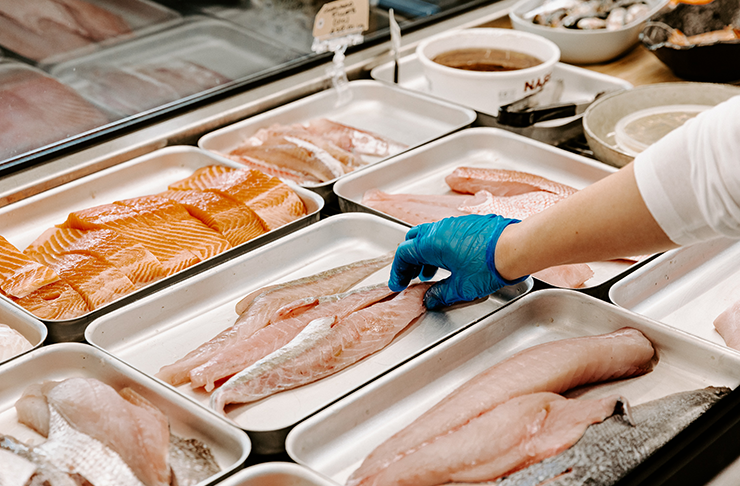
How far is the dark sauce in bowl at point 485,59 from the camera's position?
3.27 meters

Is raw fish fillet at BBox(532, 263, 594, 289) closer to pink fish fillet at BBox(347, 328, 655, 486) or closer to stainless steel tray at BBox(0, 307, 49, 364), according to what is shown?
pink fish fillet at BBox(347, 328, 655, 486)

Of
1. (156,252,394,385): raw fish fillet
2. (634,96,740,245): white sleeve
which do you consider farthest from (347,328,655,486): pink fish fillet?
(156,252,394,385): raw fish fillet

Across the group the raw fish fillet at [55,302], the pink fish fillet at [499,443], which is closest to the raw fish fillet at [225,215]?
the raw fish fillet at [55,302]

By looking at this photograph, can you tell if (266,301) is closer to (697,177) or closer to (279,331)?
(279,331)

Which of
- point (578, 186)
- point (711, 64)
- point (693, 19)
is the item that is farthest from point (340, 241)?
point (693, 19)

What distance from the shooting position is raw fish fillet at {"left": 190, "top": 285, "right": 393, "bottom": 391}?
1876mm

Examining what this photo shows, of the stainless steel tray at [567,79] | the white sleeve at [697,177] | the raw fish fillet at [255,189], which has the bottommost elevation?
the raw fish fillet at [255,189]

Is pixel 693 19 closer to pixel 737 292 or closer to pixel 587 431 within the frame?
pixel 737 292

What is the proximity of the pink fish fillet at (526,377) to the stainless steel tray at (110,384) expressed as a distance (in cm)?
29

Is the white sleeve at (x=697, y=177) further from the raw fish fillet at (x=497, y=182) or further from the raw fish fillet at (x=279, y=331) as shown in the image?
the raw fish fillet at (x=497, y=182)

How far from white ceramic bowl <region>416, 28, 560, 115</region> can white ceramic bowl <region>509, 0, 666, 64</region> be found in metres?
0.35

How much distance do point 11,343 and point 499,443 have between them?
3.91ft

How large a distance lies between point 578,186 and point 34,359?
1901mm

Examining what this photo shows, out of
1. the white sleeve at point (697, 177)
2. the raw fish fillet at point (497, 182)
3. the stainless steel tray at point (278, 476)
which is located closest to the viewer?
the white sleeve at point (697, 177)
